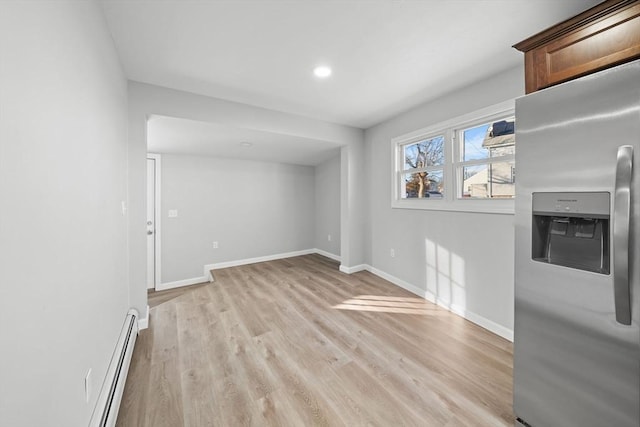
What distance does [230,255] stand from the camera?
183 inches

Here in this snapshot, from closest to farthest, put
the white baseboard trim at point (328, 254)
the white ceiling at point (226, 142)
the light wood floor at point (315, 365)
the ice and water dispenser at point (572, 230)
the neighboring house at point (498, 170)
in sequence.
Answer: the ice and water dispenser at point (572, 230)
the light wood floor at point (315, 365)
the neighboring house at point (498, 170)
the white ceiling at point (226, 142)
the white baseboard trim at point (328, 254)

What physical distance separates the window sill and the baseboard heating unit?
3.22 meters

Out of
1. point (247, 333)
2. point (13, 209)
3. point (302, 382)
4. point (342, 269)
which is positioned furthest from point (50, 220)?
point (342, 269)

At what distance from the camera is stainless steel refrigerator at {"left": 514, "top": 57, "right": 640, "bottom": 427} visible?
1001 millimetres

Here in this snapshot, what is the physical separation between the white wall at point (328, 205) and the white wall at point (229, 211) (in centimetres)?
20

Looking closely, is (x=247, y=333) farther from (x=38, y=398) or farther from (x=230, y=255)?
(x=230, y=255)

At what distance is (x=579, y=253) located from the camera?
1184 millimetres

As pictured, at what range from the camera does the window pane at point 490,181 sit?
91.0 inches

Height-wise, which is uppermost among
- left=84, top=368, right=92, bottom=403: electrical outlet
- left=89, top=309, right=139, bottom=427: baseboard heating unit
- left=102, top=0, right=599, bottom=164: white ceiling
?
left=102, top=0, right=599, bottom=164: white ceiling

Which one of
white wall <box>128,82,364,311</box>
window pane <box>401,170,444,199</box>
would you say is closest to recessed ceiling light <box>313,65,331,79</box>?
white wall <box>128,82,364,311</box>

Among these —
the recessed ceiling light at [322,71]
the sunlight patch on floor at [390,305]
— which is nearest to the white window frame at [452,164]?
the sunlight patch on floor at [390,305]

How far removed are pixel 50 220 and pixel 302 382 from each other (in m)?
1.67

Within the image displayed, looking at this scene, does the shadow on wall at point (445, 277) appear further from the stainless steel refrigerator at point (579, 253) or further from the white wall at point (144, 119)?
the white wall at point (144, 119)

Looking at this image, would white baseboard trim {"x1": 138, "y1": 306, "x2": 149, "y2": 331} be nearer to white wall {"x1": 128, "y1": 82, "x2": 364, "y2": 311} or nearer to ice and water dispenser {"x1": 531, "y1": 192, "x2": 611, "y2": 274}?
white wall {"x1": 128, "y1": 82, "x2": 364, "y2": 311}
